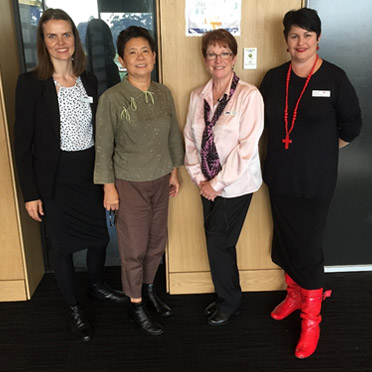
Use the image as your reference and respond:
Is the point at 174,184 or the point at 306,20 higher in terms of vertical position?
the point at 306,20

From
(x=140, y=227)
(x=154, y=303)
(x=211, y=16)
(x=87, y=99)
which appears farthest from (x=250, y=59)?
(x=154, y=303)

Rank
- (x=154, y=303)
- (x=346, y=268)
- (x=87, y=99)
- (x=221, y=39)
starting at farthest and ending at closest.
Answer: (x=346, y=268)
(x=154, y=303)
(x=87, y=99)
(x=221, y=39)

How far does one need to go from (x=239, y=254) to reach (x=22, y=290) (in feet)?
5.05

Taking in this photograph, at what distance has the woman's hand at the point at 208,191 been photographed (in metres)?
2.16

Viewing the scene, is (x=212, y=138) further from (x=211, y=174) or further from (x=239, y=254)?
(x=239, y=254)

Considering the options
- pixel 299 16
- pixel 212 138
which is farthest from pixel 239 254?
pixel 299 16

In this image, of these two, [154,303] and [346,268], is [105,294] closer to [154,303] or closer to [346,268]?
[154,303]

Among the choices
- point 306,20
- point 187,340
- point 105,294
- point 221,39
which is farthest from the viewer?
point 105,294

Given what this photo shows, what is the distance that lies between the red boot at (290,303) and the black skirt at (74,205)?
1248 millimetres

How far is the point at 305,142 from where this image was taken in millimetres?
2074

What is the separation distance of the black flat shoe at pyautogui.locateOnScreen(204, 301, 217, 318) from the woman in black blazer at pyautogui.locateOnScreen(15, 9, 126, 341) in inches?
29.3

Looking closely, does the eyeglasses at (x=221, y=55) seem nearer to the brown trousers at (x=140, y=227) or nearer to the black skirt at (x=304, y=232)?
the brown trousers at (x=140, y=227)

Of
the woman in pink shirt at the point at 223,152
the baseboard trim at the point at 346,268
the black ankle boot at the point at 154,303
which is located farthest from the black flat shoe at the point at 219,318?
the baseboard trim at the point at 346,268

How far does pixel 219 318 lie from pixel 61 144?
1.41 m
